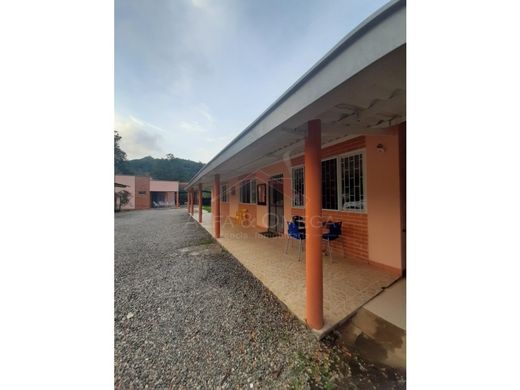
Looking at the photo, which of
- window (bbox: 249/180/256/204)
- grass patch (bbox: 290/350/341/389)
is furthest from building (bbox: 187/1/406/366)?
window (bbox: 249/180/256/204)

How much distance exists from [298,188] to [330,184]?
1.30 metres

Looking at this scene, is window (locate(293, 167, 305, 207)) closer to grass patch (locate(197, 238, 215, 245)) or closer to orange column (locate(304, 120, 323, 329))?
grass patch (locate(197, 238, 215, 245))

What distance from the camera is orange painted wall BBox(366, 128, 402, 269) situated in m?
3.28

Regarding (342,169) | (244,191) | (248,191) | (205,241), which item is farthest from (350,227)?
(244,191)

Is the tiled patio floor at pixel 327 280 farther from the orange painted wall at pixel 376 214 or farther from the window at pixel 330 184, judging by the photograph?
the window at pixel 330 184

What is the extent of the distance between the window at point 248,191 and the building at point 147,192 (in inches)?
862

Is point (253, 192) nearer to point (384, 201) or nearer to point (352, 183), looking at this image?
point (352, 183)

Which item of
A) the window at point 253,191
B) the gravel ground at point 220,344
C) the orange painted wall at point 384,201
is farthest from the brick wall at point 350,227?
the window at point 253,191

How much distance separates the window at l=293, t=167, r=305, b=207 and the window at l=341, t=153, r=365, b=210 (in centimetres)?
145
